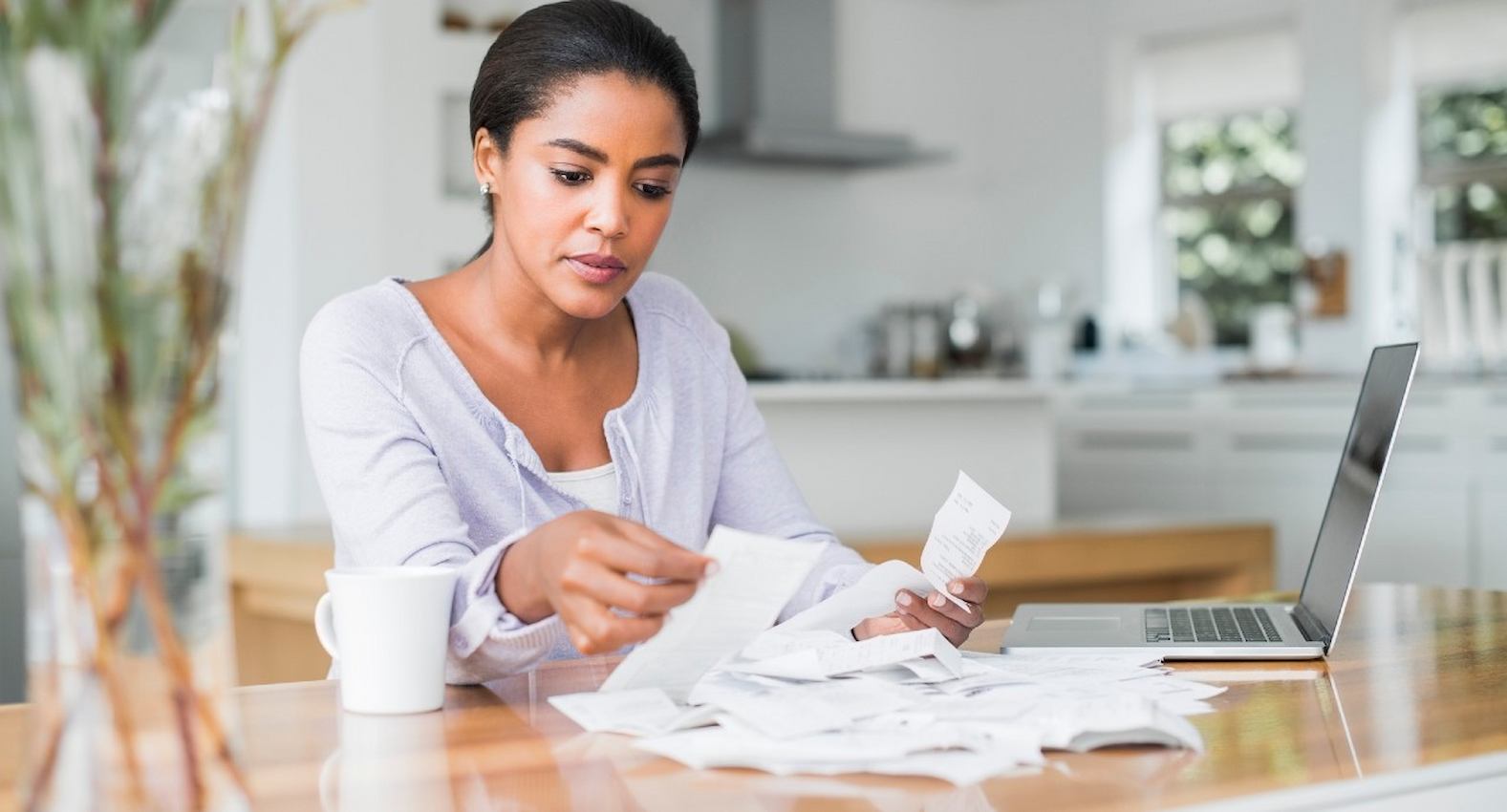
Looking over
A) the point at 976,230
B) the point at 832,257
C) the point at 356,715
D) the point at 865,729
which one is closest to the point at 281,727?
the point at 356,715

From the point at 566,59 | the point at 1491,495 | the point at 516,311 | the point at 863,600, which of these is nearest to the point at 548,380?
the point at 516,311

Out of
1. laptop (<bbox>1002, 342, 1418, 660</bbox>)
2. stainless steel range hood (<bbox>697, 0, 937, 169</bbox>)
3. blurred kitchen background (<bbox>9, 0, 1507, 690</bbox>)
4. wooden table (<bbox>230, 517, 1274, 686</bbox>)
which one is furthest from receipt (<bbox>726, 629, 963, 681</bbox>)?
stainless steel range hood (<bbox>697, 0, 937, 169</bbox>)

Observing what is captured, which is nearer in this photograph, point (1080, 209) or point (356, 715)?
point (356, 715)

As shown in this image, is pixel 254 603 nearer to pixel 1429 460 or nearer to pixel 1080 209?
pixel 1429 460

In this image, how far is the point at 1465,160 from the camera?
570 cm

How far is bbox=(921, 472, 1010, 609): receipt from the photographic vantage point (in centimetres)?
129

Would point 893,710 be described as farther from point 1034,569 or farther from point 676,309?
point 1034,569

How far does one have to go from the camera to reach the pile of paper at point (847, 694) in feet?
3.10

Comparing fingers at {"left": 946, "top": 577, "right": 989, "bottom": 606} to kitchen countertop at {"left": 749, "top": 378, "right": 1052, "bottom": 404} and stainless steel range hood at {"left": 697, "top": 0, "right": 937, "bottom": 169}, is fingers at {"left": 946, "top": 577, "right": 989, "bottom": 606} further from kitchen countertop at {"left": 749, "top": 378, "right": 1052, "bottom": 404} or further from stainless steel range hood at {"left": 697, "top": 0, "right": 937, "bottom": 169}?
stainless steel range hood at {"left": 697, "top": 0, "right": 937, "bottom": 169}

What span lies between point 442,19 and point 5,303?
3.98 metres

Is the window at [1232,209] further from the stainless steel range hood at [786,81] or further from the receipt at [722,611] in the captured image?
the receipt at [722,611]

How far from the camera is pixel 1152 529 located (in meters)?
3.83

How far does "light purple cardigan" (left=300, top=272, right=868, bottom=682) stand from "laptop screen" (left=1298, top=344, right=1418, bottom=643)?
0.45 meters

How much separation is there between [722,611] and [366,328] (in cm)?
63
